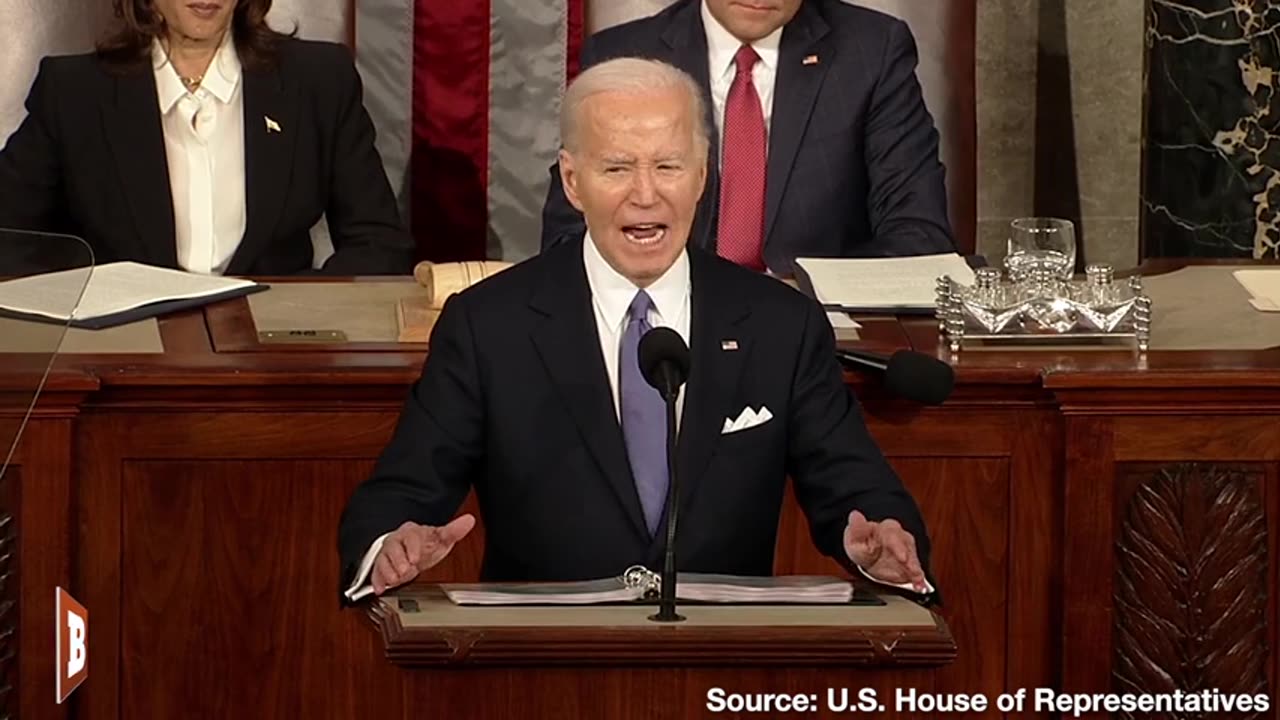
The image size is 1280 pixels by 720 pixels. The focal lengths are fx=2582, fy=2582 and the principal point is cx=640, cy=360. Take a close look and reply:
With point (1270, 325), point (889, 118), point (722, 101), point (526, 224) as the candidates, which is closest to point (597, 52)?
point (722, 101)

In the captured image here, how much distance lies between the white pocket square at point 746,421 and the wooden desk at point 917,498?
45cm

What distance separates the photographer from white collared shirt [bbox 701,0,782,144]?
4.96 m

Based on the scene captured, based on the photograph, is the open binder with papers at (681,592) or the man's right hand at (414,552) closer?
the open binder with papers at (681,592)

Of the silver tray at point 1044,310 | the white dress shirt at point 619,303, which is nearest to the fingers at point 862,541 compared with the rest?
the white dress shirt at point 619,303

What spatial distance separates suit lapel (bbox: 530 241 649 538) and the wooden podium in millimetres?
747

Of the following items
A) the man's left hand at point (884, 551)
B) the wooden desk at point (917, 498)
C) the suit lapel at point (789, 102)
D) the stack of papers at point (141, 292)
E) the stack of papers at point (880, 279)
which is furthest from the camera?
the suit lapel at point (789, 102)

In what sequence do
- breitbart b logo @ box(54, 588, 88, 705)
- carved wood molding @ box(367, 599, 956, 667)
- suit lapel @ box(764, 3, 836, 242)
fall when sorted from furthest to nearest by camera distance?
suit lapel @ box(764, 3, 836, 242) → breitbart b logo @ box(54, 588, 88, 705) → carved wood molding @ box(367, 599, 956, 667)

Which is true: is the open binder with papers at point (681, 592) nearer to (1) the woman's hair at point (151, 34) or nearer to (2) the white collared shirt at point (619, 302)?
(2) the white collared shirt at point (619, 302)

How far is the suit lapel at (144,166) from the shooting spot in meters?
5.05

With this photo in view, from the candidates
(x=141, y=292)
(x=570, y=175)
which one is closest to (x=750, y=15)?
(x=141, y=292)

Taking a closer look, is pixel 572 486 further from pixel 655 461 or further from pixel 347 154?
pixel 347 154

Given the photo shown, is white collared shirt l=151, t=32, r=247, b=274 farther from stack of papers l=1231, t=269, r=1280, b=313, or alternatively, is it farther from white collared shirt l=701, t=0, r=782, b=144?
stack of papers l=1231, t=269, r=1280, b=313

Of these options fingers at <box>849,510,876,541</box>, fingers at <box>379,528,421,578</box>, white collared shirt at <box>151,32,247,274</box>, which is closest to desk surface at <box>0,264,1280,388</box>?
fingers at <box>849,510,876,541</box>

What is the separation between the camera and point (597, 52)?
16.3 ft
